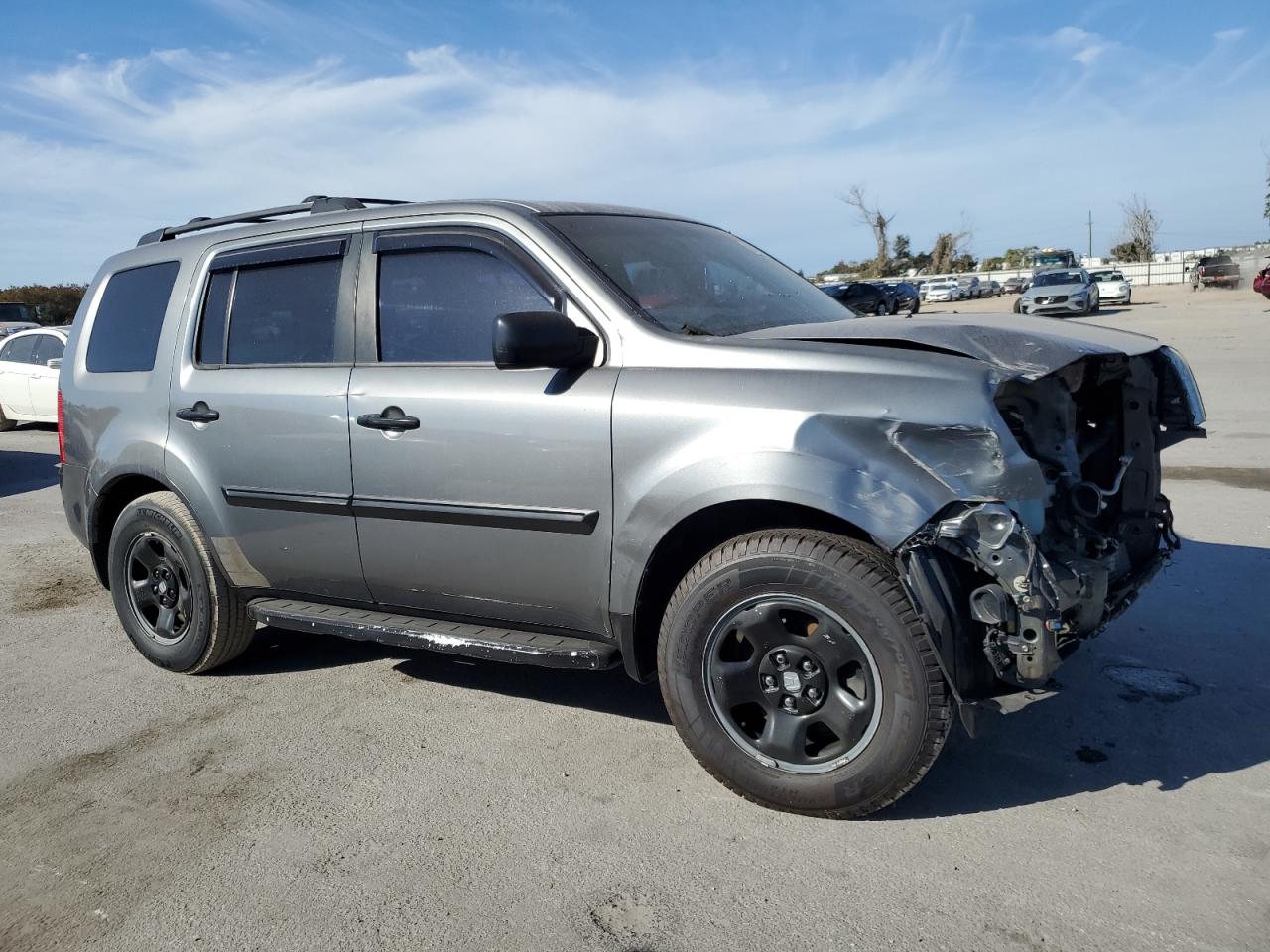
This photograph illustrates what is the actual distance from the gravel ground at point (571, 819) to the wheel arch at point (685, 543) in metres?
0.47

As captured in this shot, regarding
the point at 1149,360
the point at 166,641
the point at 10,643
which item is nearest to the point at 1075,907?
the point at 1149,360

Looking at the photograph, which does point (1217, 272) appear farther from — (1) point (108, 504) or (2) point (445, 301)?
(1) point (108, 504)

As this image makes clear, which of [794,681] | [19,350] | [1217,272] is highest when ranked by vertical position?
[1217,272]

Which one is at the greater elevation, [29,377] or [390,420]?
[29,377]

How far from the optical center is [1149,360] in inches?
151

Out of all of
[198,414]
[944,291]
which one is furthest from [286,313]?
[944,291]

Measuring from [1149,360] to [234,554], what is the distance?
3.71 m

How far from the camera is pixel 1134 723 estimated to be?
3.77 m

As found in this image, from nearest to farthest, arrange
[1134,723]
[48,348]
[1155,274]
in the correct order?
1. [1134,723]
2. [48,348]
3. [1155,274]

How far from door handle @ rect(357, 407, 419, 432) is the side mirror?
51cm

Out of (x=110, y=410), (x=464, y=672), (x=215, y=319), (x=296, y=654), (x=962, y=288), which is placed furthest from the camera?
(x=962, y=288)

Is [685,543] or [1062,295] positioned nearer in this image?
[685,543]

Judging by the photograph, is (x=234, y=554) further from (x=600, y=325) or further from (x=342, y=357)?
(x=600, y=325)

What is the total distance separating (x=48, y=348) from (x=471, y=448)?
12774mm
